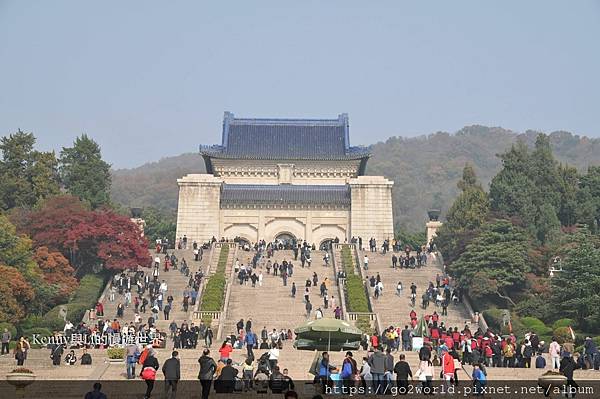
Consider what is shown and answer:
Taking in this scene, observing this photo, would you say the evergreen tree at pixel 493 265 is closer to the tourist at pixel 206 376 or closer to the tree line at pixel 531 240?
the tree line at pixel 531 240

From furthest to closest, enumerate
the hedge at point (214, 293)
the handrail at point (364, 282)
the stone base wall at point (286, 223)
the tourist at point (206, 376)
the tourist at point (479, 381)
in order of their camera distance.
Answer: the stone base wall at point (286, 223)
the hedge at point (214, 293)
the handrail at point (364, 282)
the tourist at point (479, 381)
the tourist at point (206, 376)

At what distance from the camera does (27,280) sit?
1606 inches

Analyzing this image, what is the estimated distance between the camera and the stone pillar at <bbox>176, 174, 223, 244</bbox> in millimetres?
60500

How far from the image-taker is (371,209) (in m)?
60.9

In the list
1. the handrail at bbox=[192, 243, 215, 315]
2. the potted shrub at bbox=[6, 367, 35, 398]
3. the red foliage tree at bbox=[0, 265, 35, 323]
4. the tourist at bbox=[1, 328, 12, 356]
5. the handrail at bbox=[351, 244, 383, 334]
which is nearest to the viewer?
the potted shrub at bbox=[6, 367, 35, 398]

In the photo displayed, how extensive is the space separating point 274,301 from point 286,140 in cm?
2598

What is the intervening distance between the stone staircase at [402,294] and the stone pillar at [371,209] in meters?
7.40

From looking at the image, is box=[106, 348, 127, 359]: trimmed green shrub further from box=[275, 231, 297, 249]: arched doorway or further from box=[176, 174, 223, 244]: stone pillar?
box=[275, 231, 297, 249]: arched doorway

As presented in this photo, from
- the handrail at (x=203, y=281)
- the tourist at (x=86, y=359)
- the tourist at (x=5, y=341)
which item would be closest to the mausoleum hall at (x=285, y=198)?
the handrail at (x=203, y=281)

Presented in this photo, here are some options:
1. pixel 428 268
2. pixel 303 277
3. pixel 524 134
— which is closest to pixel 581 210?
pixel 428 268

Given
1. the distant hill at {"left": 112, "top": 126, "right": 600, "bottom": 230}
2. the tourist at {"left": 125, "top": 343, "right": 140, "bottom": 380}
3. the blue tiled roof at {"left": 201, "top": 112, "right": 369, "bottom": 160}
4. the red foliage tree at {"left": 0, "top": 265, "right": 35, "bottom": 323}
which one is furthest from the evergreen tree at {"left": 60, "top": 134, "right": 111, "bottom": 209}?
the distant hill at {"left": 112, "top": 126, "right": 600, "bottom": 230}

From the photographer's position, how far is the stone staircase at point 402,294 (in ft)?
136

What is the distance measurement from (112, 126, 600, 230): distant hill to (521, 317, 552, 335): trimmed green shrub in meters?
64.7

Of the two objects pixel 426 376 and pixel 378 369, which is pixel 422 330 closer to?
pixel 426 376
